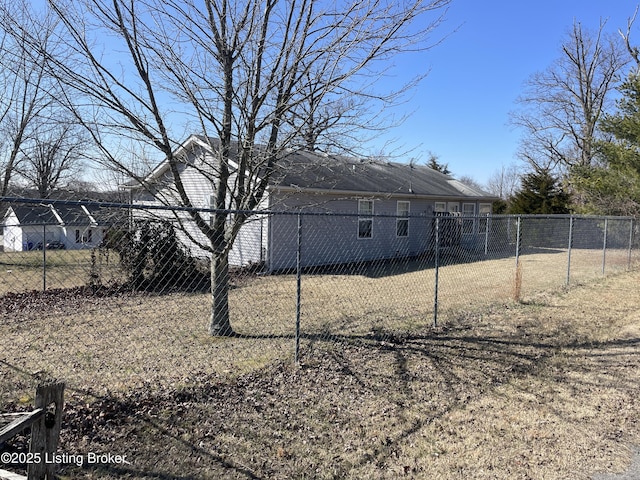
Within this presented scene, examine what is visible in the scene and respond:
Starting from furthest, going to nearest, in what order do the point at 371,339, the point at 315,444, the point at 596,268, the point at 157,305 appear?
the point at 596,268, the point at 157,305, the point at 371,339, the point at 315,444

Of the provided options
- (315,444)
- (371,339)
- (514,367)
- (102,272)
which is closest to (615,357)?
(514,367)

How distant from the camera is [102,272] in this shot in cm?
959

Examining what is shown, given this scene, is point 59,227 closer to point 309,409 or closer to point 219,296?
point 219,296

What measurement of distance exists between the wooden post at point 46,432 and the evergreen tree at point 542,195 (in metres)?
27.3

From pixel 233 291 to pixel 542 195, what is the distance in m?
22.5

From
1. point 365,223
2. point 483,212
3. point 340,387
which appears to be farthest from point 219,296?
point 483,212

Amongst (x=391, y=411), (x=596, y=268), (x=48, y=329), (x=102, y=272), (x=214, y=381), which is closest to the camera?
(x=391, y=411)

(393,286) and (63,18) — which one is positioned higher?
(63,18)

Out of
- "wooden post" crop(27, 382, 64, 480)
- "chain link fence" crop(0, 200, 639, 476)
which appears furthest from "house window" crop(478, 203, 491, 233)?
"wooden post" crop(27, 382, 64, 480)

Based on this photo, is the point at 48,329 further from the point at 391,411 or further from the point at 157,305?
the point at 391,411

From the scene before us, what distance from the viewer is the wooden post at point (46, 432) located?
206cm

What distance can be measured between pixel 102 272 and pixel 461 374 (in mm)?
8337

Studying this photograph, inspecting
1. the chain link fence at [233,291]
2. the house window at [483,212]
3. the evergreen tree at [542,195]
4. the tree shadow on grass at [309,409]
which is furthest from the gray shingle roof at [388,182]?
the tree shadow on grass at [309,409]

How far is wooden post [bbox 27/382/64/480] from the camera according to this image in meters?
2.06
